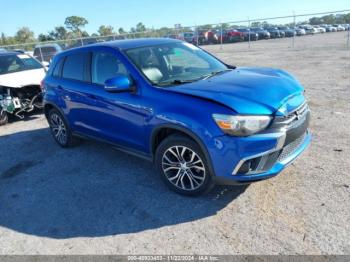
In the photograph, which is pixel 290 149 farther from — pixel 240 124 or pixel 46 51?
pixel 46 51

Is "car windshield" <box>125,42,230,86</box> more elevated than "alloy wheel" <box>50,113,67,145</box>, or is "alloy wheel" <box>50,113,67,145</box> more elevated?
"car windshield" <box>125,42,230,86</box>

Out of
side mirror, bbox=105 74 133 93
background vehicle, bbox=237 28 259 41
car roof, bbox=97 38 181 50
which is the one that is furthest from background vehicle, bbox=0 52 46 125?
background vehicle, bbox=237 28 259 41

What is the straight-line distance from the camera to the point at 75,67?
17.6 ft

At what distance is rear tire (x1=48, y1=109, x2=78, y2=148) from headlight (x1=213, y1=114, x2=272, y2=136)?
3316mm

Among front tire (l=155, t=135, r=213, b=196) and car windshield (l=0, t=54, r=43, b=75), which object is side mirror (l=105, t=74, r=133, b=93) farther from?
car windshield (l=0, t=54, r=43, b=75)

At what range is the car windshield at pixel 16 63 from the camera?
8.97m

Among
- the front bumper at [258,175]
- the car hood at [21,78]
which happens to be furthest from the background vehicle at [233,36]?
the front bumper at [258,175]

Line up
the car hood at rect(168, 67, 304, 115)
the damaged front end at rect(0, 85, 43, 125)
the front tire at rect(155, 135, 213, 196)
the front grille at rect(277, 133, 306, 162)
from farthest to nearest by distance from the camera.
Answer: the damaged front end at rect(0, 85, 43, 125), the front tire at rect(155, 135, 213, 196), the front grille at rect(277, 133, 306, 162), the car hood at rect(168, 67, 304, 115)

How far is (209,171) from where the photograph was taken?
142 inches

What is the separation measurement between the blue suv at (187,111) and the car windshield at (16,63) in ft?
14.5

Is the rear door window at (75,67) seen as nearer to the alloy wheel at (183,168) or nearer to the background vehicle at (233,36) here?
the alloy wheel at (183,168)

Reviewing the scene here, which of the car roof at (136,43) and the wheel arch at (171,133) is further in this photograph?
the car roof at (136,43)

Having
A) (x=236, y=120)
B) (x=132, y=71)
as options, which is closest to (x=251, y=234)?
(x=236, y=120)

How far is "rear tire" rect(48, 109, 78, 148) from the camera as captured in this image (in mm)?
5836
